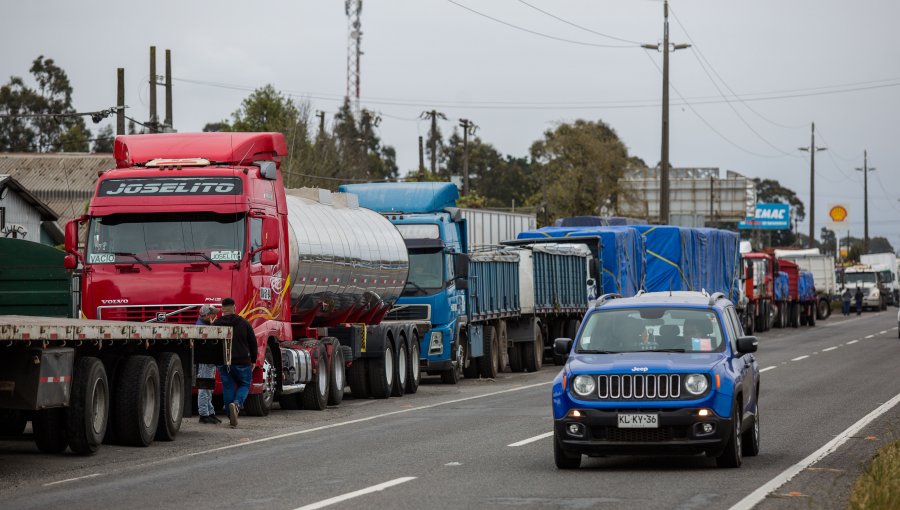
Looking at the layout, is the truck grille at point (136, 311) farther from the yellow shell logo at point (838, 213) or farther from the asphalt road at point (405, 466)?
the yellow shell logo at point (838, 213)

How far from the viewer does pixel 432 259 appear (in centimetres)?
2822

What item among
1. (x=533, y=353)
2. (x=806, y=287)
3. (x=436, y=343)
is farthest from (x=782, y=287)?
(x=436, y=343)

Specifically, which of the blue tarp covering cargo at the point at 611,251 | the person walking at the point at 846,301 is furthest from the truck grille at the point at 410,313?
the person walking at the point at 846,301

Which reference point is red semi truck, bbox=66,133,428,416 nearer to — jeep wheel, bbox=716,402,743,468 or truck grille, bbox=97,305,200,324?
truck grille, bbox=97,305,200,324

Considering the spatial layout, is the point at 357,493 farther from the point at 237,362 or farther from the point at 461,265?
the point at 461,265

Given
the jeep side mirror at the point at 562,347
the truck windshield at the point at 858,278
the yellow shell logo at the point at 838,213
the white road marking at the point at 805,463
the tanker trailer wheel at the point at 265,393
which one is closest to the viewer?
the white road marking at the point at 805,463

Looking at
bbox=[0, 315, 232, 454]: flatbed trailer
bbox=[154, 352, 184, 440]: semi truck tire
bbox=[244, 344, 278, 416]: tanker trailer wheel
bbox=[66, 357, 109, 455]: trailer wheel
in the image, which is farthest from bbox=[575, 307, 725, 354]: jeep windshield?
bbox=[244, 344, 278, 416]: tanker trailer wheel

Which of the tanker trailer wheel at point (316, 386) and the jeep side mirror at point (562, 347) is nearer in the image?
the jeep side mirror at point (562, 347)

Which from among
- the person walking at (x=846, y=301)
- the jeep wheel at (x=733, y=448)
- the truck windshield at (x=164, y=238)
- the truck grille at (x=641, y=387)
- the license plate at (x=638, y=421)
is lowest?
the person walking at (x=846, y=301)

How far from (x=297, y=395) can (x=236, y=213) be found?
4518 millimetres

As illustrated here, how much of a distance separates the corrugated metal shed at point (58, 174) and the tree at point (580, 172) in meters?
36.8

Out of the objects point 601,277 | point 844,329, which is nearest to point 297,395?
point 601,277

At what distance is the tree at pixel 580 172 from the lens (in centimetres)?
9675

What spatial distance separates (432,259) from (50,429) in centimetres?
1333
